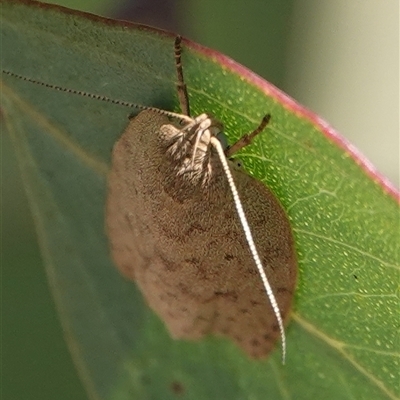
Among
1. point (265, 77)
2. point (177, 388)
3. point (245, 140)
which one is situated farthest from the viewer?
point (265, 77)

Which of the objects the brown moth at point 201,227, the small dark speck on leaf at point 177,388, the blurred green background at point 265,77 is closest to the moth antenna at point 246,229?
the brown moth at point 201,227

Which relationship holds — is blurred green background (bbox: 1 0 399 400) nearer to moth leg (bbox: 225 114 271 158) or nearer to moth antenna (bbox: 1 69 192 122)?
moth antenna (bbox: 1 69 192 122)

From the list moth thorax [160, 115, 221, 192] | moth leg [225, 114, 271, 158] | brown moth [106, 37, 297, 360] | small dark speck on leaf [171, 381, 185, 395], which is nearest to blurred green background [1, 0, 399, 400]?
small dark speck on leaf [171, 381, 185, 395]

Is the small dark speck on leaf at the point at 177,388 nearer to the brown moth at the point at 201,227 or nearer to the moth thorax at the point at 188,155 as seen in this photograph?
the brown moth at the point at 201,227

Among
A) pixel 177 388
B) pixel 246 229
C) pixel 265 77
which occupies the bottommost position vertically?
pixel 177 388

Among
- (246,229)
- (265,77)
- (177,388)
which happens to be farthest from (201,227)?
(265,77)

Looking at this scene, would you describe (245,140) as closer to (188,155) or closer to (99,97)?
(188,155)

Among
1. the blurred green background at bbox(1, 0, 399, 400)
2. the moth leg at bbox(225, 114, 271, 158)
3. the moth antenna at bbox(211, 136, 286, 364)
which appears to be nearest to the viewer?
the moth leg at bbox(225, 114, 271, 158)
